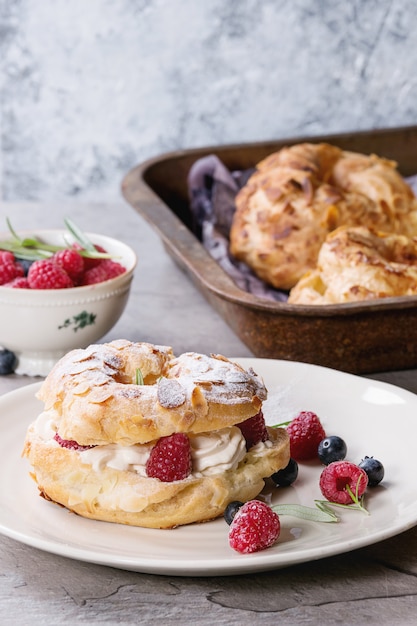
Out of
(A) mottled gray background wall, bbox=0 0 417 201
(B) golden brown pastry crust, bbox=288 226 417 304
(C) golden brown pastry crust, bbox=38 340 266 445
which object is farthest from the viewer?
(A) mottled gray background wall, bbox=0 0 417 201

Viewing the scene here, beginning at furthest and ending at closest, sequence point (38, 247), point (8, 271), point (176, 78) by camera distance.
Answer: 1. point (176, 78)
2. point (38, 247)
3. point (8, 271)

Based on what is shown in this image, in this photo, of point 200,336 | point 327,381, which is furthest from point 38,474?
point 200,336

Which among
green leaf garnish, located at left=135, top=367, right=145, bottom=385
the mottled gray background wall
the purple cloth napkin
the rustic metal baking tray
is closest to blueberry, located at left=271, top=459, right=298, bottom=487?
green leaf garnish, located at left=135, top=367, right=145, bottom=385

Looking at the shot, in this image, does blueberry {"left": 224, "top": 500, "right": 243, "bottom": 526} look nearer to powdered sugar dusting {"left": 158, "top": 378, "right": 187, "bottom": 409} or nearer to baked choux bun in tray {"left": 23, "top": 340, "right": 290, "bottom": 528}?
baked choux bun in tray {"left": 23, "top": 340, "right": 290, "bottom": 528}

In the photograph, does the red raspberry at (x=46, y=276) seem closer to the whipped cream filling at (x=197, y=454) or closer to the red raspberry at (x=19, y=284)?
the red raspberry at (x=19, y=284)

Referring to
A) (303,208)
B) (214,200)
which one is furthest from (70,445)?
(214,200)

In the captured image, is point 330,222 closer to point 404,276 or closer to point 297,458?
point 404,276

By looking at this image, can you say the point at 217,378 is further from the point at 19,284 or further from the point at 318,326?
the point at 19,284
